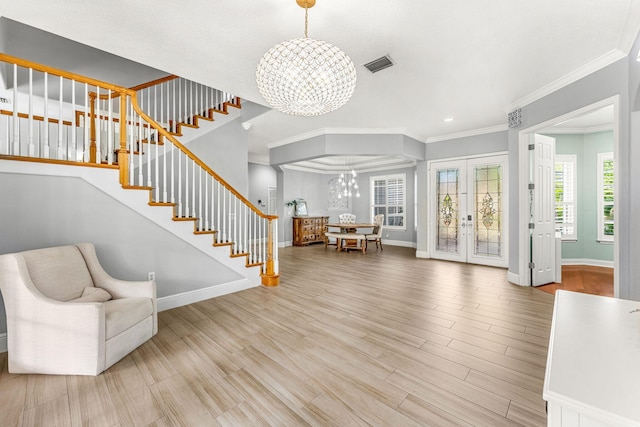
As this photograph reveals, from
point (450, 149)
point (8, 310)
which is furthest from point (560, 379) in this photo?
point (450, 149)

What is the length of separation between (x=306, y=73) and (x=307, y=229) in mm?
7125

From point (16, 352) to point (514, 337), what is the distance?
4129 mm

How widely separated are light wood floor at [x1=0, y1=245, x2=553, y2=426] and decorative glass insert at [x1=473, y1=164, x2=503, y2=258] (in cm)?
225

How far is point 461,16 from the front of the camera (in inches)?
86.2

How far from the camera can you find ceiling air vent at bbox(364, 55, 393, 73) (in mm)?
2836

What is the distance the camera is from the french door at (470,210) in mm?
5426

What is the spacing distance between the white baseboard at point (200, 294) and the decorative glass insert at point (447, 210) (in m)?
4.55

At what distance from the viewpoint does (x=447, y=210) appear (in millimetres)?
6152

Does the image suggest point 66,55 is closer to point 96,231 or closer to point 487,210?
point 96,231

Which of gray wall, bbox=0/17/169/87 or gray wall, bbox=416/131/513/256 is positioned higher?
gray wall, bbox=0/17/169/87

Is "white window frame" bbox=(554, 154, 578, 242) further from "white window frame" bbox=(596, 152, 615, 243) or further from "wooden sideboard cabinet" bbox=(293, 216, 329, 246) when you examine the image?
"wooden sideboard cabinet" bbox=(293, 216, 329, 246)

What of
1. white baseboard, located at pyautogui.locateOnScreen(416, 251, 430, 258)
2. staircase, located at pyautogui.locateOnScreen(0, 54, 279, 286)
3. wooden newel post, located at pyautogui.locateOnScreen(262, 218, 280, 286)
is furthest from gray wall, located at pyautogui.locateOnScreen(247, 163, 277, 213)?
white baseboard, located at pyautogui.locateOnScreen(416, 251, 430, 258)

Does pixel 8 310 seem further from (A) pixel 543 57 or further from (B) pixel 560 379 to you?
(A) pixel 543 57

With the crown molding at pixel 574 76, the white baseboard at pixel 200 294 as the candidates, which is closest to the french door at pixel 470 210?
the crown molding at pixel 574 76
